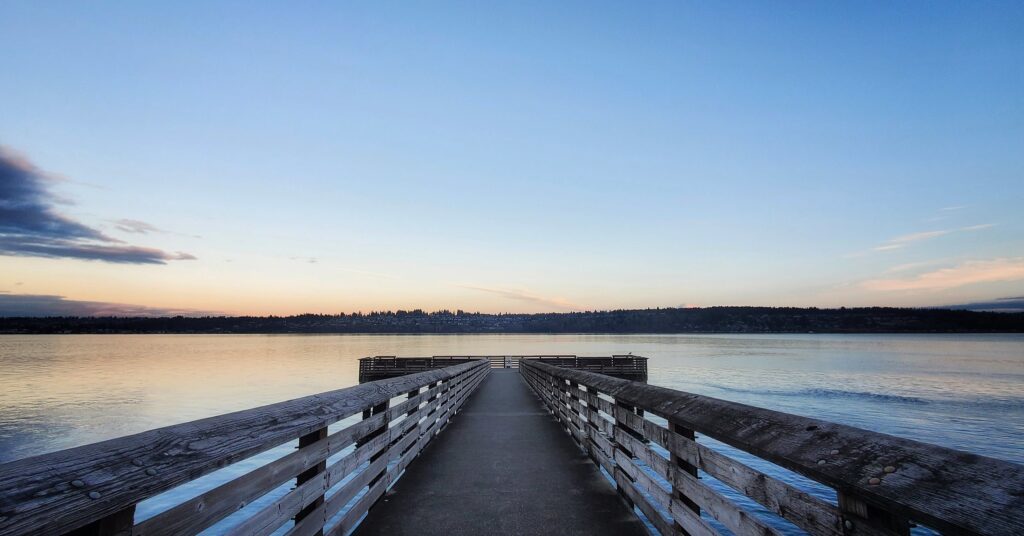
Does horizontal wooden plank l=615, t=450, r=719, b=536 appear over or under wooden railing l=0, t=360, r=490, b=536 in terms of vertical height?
under

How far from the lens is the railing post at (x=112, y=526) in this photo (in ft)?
5.48

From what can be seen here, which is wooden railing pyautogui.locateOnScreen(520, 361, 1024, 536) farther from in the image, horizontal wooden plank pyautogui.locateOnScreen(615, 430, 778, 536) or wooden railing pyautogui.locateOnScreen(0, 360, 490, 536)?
wooden railing pyautogui.locateOnScreen(0, 360, 490, 536)

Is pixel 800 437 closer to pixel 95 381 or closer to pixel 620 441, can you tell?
pixel 620 441

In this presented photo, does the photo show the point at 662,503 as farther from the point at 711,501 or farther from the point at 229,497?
the point at 229,497

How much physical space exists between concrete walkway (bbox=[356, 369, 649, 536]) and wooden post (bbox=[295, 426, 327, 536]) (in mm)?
1144

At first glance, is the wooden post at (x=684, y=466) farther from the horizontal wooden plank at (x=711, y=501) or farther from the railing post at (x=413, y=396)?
the railing post at (x=413, y=396)

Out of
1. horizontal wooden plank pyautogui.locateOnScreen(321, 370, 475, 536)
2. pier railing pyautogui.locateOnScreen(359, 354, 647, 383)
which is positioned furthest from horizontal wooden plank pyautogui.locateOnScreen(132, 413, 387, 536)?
pier railing pyautogui.locateOnScreen(359, 354, 647, 383)

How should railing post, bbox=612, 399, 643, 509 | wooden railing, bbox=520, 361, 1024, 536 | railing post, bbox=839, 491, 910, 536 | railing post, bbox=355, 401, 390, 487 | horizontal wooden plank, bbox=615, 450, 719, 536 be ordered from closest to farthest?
wooden railing, bbox=520, 361, 1024, 536
railing post, bbox=839, 491, 910, 536
horizontal wooden plank, bbox=615, 450, 719, 536
railing post, bbox=355, 401, 390, 487
railing post, bbox=612, 399, 643, 509

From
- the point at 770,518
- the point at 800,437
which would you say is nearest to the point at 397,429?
the point at 800,437

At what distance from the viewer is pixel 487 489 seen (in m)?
5.81

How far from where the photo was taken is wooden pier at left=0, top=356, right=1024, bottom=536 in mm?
1517

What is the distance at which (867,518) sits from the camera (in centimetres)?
187

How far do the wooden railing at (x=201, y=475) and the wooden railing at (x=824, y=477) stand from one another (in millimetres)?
2388

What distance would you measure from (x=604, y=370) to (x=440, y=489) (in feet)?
102
